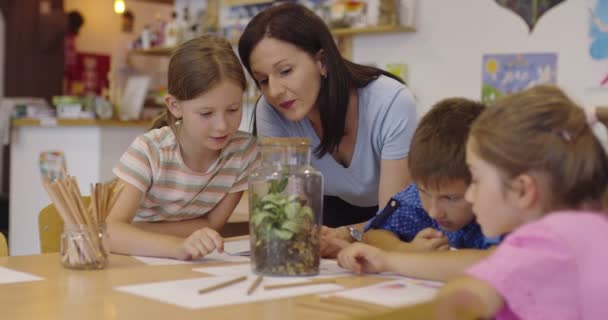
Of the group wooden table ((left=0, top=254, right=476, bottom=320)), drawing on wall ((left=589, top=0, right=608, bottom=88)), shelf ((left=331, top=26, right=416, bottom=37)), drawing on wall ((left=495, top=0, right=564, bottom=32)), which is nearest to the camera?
wooden table ((left=0, top=254, right=476, bottom=320))

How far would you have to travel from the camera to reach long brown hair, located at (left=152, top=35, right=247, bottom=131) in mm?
1794

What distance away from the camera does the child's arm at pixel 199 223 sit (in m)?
1.84

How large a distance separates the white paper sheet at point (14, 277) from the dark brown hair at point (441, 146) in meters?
0.72

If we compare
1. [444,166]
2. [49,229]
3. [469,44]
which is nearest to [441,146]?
[444,166]

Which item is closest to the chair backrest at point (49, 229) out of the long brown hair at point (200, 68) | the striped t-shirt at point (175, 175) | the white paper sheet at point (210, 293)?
the striped t-shirt at point (175, 175)

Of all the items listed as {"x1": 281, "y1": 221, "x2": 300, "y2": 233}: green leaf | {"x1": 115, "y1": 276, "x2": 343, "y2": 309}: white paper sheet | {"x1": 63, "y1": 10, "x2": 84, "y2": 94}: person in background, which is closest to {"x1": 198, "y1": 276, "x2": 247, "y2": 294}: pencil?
{"x1": 115, "y1": 276, "x2": 343, "y2": 309}: white paper sheet

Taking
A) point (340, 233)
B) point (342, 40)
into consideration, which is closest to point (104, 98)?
point (342, 40)

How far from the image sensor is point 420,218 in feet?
5.63

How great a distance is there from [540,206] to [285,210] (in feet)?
1.38

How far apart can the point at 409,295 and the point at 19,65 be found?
22.0ft

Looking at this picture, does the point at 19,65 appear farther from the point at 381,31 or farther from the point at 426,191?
the point at 426,191

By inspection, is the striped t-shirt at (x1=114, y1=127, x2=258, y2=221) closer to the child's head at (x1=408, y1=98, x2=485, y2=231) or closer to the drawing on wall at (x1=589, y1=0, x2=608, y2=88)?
the child's head at (x1=408, y1=98, x2=485, y2=231)

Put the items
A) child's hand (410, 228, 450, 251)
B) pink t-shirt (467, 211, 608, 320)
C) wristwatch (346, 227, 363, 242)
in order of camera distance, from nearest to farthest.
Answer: pink t-shirt (467, 211, 608, 320) → child's hand (410, 228, 450, 251) → wristwatch (346, 227, 363, 242)

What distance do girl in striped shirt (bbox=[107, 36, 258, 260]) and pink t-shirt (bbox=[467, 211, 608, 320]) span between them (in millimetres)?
939
